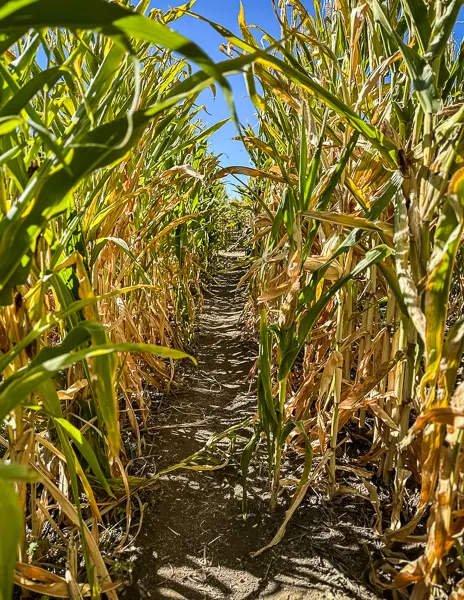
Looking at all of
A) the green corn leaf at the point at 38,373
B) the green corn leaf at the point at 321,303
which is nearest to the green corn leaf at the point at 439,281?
the green corn leaf at the point at 321,303

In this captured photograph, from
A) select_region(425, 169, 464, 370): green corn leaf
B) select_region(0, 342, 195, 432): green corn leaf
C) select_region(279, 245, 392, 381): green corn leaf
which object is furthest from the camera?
select_region(279, 245, 392, 381): green corn leaf

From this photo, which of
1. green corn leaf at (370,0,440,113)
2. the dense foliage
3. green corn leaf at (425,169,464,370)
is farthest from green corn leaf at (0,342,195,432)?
green corn leaf at (370,0,440,113)

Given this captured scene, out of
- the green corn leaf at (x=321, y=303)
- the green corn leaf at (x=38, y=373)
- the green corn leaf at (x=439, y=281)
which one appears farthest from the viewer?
the green corn leaf at (x=321, y=303)

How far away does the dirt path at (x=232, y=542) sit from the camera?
0.70 m

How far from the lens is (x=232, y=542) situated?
79cm

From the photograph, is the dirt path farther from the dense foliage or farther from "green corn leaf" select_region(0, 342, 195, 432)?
"green corn leaf" select_region(0, 342, 195, 432)

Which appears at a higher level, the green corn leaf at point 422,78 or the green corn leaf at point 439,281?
the green corn leaf at point 422,78

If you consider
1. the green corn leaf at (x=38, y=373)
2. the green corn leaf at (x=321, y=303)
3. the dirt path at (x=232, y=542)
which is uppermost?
the green corn leaf at (x=321, y=303)

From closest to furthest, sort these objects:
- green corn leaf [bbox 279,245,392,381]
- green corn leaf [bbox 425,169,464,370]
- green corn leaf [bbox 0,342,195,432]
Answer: green corn leaf [bbox 0,342,195,432] → green corn leaf [bbox 425,169,464,370] → green corn leaf [bbox 279,245,392,381]

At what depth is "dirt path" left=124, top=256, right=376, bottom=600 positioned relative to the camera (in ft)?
2.29

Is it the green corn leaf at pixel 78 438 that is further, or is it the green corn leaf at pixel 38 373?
the green corn leaf at pixel 78 438

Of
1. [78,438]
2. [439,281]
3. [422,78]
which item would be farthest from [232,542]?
[422,78]

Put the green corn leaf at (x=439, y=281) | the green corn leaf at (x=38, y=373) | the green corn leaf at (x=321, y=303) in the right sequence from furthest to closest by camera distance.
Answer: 1. the green corn leaf at (x=321, y=303)
2. the green corn leaf at (x=439, y=281)
3. the green corn leaf at (x=38, y=373)

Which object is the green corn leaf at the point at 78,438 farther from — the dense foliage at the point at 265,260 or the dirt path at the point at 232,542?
the dirt path at the point at 232,542
